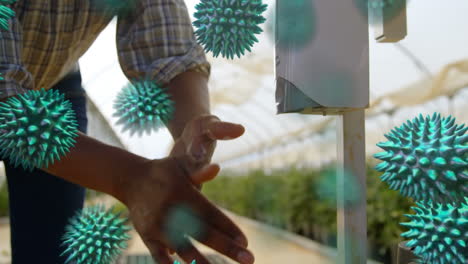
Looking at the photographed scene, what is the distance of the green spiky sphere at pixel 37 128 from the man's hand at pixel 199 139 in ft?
0.21

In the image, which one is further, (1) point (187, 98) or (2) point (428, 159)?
(1) point (187, 98)

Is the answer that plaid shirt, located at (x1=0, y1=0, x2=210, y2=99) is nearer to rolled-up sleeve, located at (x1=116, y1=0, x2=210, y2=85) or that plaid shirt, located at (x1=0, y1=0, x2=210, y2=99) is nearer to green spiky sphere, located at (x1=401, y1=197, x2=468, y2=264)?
rolled-up sleeve, located at (x1=116, y1=0, x2=210, y2=85)

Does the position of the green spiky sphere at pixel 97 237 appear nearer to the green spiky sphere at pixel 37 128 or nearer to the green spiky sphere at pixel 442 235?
the green spiky sphere at pixel 37 128

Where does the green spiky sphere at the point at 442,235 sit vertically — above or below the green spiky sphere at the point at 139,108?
below

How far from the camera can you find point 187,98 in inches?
12.5

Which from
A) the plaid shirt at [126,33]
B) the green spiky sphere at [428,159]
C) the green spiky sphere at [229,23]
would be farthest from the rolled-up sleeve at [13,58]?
the green spiky sphere at [428,159]

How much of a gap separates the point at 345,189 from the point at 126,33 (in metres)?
0.21

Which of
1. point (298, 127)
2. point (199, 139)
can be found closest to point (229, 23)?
point (199, 139)

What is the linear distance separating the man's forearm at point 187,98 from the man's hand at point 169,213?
54 millimetres

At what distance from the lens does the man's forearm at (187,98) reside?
296 millimetres

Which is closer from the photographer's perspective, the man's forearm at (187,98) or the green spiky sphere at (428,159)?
the green spiky sphere at (428,159)

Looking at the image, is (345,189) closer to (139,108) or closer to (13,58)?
(139,108)

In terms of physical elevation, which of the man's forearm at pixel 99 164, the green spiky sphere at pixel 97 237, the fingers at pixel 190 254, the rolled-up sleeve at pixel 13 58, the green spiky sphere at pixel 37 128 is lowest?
the fingers at pixel 190 254

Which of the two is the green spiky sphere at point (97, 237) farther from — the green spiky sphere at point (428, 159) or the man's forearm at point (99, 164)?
the green spiky sphere at point (428, 159)
